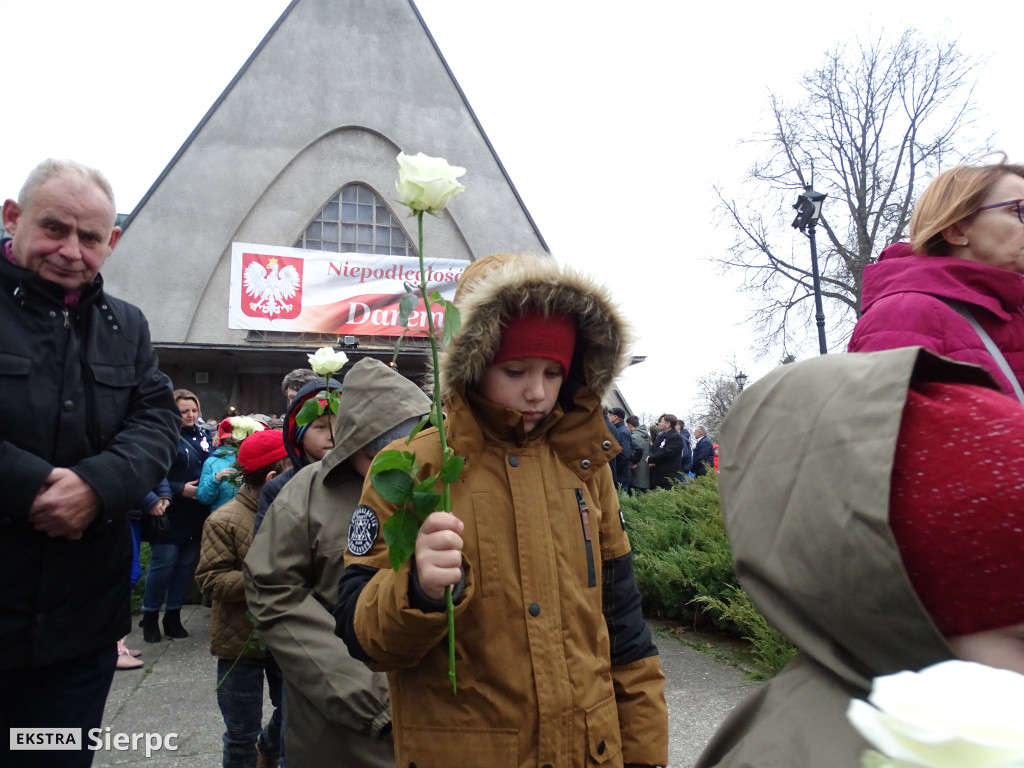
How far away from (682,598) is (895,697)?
18.4 feet

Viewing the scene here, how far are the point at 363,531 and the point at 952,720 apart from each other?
1.45 metres

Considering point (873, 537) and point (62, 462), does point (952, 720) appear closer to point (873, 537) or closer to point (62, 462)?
point (873, 537)

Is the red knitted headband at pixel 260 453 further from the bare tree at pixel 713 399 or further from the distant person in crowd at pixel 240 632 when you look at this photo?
the bare tree at pixel 713 399

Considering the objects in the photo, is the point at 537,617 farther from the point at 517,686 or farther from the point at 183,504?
the point at 183,504

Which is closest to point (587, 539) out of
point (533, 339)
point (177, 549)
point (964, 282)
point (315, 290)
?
point (533, 339)

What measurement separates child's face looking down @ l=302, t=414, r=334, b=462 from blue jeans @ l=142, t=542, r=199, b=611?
332cm

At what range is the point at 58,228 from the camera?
2.10 metres

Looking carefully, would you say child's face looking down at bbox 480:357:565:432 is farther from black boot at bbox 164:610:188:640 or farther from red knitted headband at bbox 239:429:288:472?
black boot at bbox 164:610:188:640

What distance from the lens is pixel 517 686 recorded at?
158 cm

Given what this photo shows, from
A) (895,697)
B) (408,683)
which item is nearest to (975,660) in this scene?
(895,697)

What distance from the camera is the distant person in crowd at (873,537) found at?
0.80m

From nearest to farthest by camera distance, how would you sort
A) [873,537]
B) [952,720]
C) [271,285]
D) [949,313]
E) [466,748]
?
[952,720]
[873,537]
[466,748]
[949,313]
[271,285]

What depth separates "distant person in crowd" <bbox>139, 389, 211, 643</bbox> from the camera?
571 cm

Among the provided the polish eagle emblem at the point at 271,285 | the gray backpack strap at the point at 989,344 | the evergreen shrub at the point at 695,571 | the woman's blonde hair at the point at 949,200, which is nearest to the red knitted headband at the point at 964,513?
the gray backpack strap at the point at 989,344
